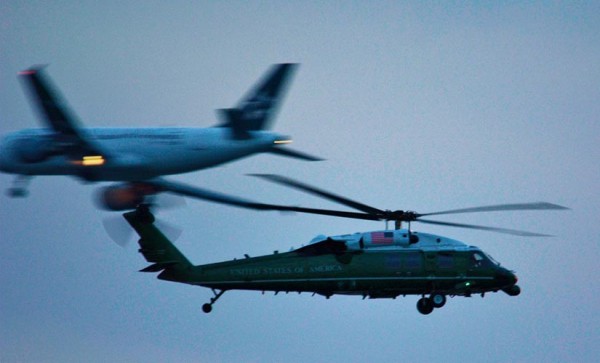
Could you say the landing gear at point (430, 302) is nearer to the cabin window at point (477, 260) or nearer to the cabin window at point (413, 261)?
the cabin window at point (413, 261)

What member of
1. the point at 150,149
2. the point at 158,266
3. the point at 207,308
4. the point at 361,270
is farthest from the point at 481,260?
the point at 150,149

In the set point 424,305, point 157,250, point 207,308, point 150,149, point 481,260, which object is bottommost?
point 424,305

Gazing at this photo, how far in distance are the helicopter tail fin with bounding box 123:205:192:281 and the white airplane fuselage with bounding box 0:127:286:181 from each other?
5934 mm

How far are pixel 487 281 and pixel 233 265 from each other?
1262 centimetres

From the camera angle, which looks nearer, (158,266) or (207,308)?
(207,308)

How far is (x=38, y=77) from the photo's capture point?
75312mm

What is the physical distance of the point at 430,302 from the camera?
88.9m

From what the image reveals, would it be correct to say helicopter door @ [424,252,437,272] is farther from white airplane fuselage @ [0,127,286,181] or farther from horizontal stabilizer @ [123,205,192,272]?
horizontal stabilizer @ [123,205,192,272]

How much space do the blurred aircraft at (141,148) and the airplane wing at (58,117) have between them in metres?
0.04

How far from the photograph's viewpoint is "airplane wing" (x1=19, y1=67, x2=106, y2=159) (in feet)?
247

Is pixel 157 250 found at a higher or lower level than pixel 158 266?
higher

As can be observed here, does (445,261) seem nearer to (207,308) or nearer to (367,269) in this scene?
(367,269)

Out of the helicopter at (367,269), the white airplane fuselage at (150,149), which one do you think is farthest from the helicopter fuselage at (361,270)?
the white airplane fuselage at (150,149)

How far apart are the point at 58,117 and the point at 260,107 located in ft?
31.3
